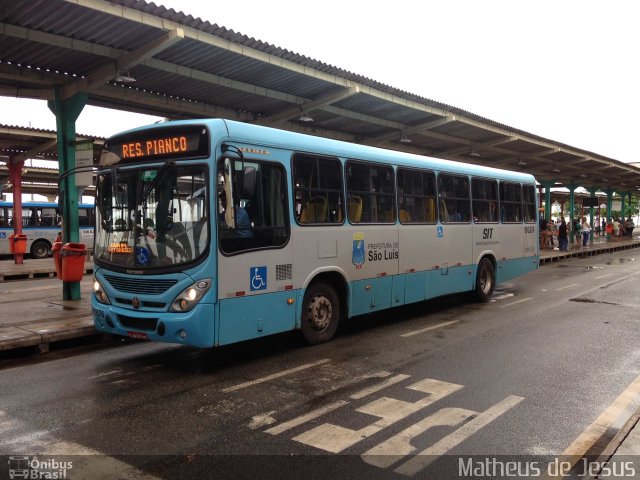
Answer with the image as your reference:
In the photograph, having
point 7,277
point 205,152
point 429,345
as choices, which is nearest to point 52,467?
point 205,152

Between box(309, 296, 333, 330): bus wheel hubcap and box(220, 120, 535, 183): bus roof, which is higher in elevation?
box(220, 120, 535, 183): bus roof

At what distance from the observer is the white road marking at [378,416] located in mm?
4246

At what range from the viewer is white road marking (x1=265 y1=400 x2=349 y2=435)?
14.8 ft

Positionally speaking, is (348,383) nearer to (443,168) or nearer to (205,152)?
(205,152)

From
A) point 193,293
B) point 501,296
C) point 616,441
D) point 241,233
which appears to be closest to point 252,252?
point 241,233

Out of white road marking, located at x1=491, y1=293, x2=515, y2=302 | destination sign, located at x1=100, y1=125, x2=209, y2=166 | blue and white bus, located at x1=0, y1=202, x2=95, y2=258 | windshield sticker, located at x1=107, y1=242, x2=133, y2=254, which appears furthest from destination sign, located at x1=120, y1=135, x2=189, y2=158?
blue and white bus, located at x1=0, y1=202, x2=95, y2=258

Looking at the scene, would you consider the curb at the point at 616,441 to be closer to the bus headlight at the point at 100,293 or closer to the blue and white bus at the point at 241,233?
the blue and white bus at the point at 241,233

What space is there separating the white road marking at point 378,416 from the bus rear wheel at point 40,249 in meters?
26.3

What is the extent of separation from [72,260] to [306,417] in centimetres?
792

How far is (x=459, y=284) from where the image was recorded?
10.9 m

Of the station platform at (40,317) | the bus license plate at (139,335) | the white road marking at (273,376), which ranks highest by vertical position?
the bus license plate at (139,335)

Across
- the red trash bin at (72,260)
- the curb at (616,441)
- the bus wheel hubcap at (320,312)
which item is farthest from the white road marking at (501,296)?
the red trash bin at (72,260)

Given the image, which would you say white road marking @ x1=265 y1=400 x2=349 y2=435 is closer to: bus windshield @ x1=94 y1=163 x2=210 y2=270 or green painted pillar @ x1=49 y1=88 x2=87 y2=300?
bus windshield @ x1=94 y1=163 x2=210 y2=270

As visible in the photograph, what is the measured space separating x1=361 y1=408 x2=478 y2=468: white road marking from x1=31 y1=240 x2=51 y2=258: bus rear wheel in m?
27.1
